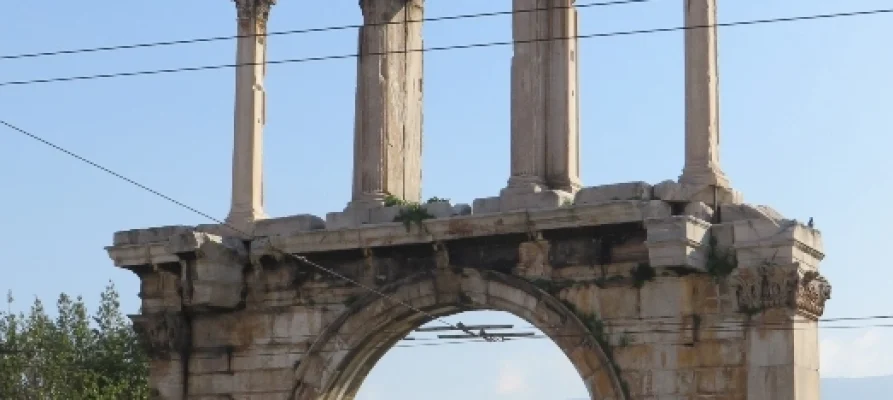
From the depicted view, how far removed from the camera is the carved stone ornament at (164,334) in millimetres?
22938

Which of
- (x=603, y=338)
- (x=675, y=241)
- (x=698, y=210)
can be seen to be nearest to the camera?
(x=675, y=241)

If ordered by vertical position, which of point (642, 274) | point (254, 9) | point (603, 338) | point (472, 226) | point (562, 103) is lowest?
point (603, 338)

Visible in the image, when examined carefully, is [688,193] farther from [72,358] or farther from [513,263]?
[72,358]

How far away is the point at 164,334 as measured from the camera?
23.0 metres

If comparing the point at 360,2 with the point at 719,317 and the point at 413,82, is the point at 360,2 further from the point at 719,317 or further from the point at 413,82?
the point at 719,317

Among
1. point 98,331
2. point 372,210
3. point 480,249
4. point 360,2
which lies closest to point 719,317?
point 480,249

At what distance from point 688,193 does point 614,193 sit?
2.45 ft

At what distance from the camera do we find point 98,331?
38.8 meters

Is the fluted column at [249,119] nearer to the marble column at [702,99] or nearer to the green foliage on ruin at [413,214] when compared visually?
the green foliage on ruin at [413,214]

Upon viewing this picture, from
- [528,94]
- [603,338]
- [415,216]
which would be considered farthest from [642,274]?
[415,216]

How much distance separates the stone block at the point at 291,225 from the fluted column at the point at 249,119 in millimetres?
280

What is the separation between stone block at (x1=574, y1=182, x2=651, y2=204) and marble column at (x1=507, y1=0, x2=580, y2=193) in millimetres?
578

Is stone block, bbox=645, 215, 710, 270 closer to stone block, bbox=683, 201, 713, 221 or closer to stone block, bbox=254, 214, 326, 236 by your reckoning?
stone block, bbox=683, 201, 713, 221

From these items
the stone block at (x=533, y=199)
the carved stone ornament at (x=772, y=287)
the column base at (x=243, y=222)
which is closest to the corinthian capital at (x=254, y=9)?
the column base at (x=243, y=222)
